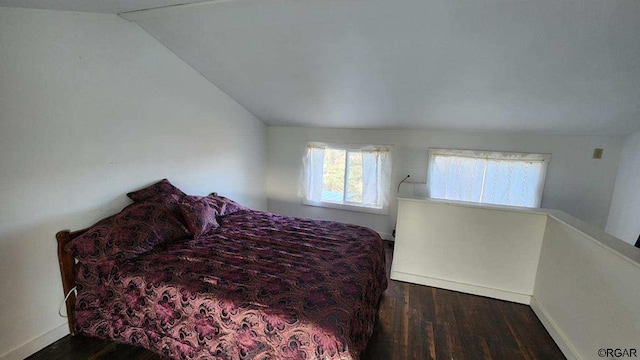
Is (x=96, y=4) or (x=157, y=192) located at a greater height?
(x=96, y=4)

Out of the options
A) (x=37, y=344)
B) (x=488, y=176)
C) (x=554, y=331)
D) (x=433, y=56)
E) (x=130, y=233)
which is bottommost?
(x=37, y=344)

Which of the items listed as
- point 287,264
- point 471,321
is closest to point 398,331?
point 471,321

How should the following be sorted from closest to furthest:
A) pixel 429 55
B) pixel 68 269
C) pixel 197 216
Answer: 1. pixel 68 269
2. pixel 429 55
3. pixel 197 216

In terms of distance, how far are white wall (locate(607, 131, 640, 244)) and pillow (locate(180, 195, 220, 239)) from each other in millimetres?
4449

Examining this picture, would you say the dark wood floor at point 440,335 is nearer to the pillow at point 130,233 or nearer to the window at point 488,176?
the pillow at point 130,233

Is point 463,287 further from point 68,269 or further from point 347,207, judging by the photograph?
point 68,269

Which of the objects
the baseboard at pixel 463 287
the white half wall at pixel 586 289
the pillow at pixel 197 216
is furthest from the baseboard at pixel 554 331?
the pillow at pixel 197 216

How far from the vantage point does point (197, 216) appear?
8.15 feet

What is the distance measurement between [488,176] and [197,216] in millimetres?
3635

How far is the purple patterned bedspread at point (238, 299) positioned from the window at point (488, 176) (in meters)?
2.13

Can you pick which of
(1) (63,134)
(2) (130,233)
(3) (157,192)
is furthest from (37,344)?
(1) (63,134)

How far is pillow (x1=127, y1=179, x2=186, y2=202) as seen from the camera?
2.45 metres

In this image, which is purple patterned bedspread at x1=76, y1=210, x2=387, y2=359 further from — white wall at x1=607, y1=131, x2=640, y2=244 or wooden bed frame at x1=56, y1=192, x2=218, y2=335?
white wall at x1=607, y1=131, x2=640, y2=244

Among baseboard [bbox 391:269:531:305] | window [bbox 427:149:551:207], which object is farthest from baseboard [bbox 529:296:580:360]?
window [bbox 427:149:551:207]
